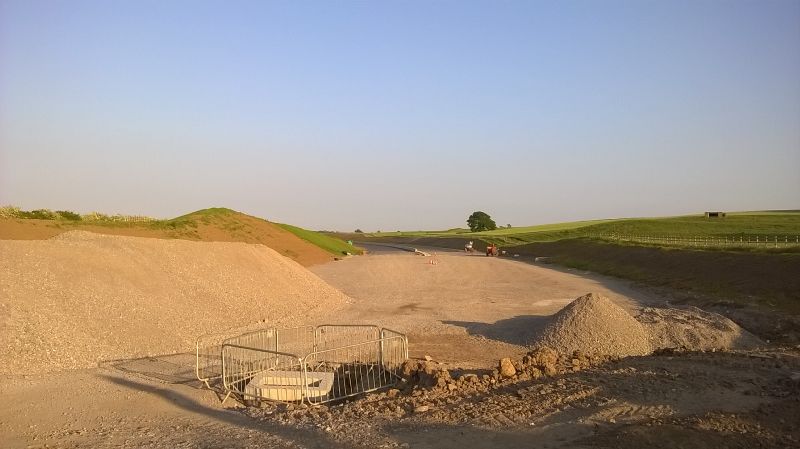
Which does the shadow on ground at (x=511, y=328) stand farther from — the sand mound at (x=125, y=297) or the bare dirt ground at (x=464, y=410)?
the sand mound at (x=125, y=297)


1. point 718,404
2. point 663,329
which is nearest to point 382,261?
point 663,329

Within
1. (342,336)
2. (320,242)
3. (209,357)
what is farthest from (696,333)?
(320,242)

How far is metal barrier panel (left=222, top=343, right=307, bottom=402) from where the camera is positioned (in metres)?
12.5

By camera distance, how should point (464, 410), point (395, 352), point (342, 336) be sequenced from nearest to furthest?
point (464, 410) → point (395, 352) → point (342, 336)

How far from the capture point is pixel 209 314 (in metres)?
21.2

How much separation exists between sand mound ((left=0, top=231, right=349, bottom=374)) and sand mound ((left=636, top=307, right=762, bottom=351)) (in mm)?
12690

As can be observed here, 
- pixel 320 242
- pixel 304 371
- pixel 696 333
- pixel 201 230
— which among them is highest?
pixel 201 230

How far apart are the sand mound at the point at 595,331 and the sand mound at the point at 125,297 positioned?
33.1ft

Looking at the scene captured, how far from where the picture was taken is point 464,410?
988 centimetres

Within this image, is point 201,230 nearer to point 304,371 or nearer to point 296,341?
point 296,341

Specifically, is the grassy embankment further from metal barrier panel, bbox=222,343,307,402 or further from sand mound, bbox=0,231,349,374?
metal barrier panel, bbox=222,343,307,402

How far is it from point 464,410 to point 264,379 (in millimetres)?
5100

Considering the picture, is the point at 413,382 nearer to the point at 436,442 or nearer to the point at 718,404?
the point at 436,442

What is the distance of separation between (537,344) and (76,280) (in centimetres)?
1394
